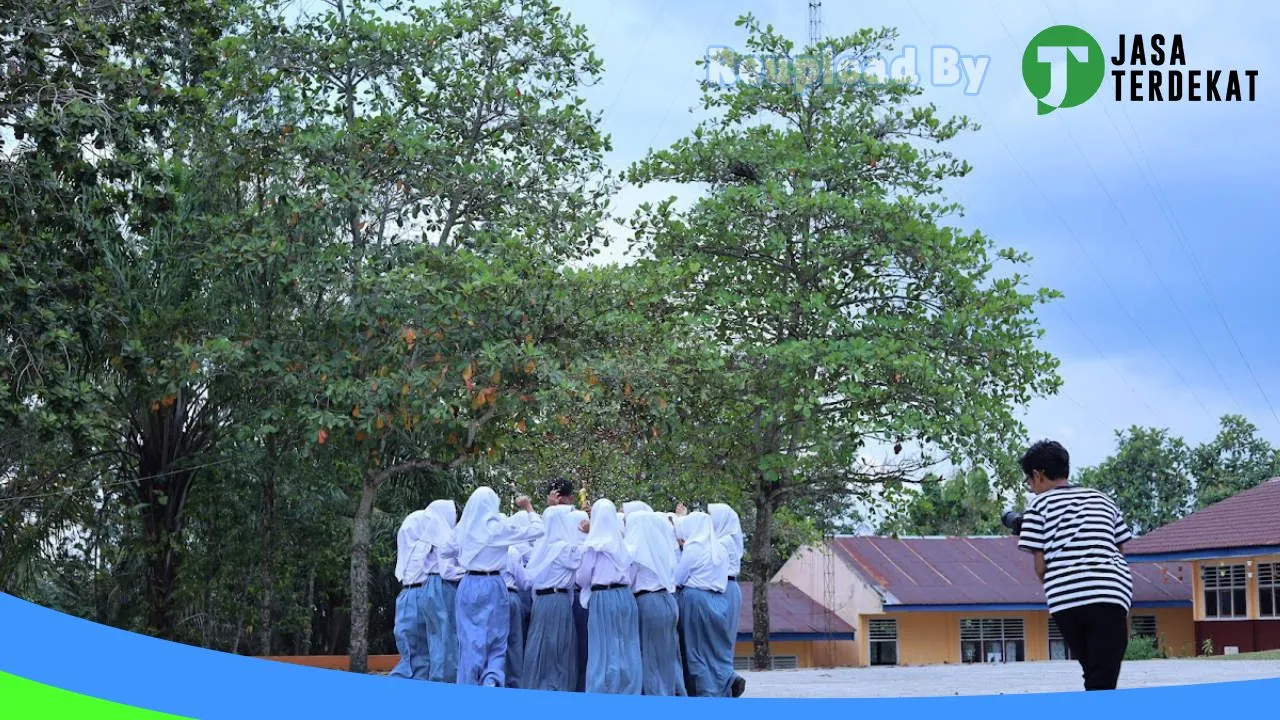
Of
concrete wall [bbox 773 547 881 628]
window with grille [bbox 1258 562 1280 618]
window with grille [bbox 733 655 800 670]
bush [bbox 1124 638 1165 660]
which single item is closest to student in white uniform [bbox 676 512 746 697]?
bush [bbox 1124 638 1165 660]

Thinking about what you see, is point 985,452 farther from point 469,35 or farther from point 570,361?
point 469,35

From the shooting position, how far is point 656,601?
32.8 ft

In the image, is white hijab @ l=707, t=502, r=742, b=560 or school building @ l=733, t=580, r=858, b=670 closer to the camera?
white hijab @ l=707, t=502, r=742, b=560

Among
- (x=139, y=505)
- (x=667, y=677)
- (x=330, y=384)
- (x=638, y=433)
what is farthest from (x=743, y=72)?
(x=667, y=677)

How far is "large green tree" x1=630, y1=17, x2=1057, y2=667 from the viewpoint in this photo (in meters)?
17.5

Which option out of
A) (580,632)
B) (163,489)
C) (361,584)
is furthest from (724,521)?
(163,489)

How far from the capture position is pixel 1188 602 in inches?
1112

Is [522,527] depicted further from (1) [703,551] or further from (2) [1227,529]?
(2) [1227,529]

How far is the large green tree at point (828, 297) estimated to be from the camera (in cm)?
1750

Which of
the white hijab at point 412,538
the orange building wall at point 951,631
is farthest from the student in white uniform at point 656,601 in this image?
the orange building wall at point 951,631

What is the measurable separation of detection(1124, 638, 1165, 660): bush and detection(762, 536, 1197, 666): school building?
2674mm

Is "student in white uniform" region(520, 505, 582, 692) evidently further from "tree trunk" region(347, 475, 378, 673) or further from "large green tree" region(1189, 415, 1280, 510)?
"large green tree" region(1189, 415, 1280, 510)

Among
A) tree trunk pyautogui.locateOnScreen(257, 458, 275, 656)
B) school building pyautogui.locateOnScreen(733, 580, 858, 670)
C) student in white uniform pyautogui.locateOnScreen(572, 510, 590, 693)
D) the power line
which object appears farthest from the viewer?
school building pyautogui.locateOnScreen(733, 580, 858, 670)

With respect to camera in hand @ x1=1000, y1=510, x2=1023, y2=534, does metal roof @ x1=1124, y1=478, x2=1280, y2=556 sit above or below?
above
